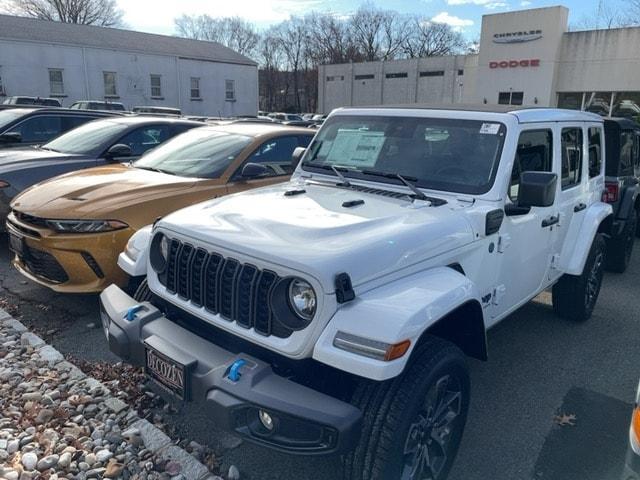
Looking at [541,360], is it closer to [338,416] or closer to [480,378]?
[480,378]

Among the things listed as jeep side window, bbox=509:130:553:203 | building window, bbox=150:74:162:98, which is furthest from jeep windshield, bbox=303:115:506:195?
building window, bbox=150:74:162:98

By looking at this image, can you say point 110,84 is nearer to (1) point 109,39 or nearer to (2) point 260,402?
(1) point 109,39

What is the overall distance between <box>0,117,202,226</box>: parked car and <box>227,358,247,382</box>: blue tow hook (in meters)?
4.93

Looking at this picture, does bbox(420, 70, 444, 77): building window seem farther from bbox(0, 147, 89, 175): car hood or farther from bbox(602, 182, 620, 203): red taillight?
bbox(0, 147, 89, 175): car hood

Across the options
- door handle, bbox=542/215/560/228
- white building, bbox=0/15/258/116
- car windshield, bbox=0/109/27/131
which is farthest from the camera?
white building, bbox=0/15/258/116

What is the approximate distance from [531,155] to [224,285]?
2370mm

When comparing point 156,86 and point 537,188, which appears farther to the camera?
point 156,86

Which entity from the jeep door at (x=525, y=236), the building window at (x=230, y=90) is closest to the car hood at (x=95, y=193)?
the jeep door at (x=525, y=236)

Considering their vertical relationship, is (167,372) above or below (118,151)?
below

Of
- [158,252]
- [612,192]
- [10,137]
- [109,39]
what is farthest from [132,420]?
[109,39]

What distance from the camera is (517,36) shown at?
29531 mm

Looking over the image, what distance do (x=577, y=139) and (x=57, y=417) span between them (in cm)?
442

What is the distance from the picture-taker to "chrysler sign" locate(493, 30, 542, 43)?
29.0 meters

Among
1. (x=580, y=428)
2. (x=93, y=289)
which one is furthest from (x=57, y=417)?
(x=580, y=428)
